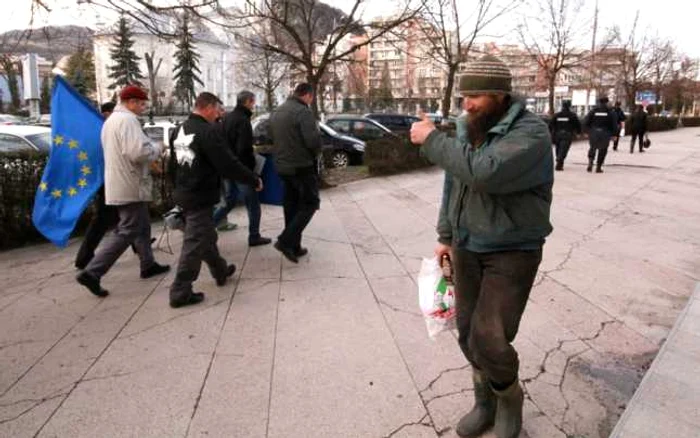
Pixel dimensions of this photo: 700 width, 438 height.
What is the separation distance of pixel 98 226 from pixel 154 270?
0.68 m

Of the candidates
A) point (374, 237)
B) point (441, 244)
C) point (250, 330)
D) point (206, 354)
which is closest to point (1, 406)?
point (206, 354)

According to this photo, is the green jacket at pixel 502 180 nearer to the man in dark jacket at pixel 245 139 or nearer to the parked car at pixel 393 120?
the man in dark jacket at pixel 245 139

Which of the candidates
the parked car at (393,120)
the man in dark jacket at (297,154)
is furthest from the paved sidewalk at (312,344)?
the parked car at (393,120)

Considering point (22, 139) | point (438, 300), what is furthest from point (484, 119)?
point (22, 139)

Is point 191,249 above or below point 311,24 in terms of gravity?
below

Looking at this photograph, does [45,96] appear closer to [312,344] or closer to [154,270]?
[154,270]

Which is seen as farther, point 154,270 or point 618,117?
point 618,117

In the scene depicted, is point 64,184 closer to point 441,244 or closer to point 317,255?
point 317,255

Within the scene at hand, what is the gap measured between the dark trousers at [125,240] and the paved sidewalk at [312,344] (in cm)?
29

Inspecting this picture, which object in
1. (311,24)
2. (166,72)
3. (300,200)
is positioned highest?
(166,72)

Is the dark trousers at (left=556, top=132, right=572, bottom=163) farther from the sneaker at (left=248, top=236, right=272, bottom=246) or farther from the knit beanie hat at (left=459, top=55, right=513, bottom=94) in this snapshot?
the knit beanie hat at (left=459, top=55, right=513, bottom=94)

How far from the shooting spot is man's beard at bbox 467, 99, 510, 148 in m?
2.20

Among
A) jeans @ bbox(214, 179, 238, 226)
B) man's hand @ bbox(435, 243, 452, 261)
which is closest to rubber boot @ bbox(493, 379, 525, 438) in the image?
man's hand @ bbox(435, 243, 452, 261)

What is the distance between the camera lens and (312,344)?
3.62 metres
